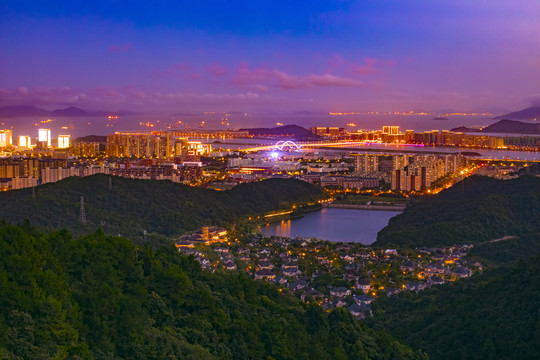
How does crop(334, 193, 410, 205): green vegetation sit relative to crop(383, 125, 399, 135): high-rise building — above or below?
below

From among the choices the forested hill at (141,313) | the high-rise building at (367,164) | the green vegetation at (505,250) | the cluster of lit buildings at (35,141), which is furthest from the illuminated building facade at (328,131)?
the forested hill at (141,313)

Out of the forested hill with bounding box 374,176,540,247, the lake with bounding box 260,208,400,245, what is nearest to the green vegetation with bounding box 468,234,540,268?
the forested hill with bounding box 374,176,540,247

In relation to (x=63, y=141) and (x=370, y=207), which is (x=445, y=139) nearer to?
(x=63, y=141)

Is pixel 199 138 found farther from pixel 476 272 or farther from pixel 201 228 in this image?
pixel 476 272

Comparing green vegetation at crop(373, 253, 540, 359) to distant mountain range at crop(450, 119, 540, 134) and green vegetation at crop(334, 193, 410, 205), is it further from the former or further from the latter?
distant mountain range at crop(450, 119, 540, 134)

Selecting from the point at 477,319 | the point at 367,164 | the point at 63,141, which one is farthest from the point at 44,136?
the point at 477,319
